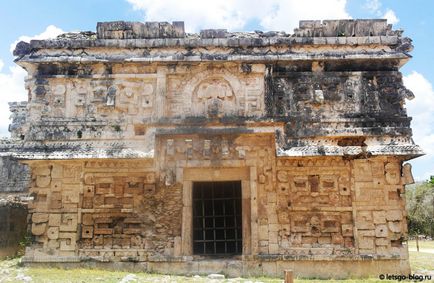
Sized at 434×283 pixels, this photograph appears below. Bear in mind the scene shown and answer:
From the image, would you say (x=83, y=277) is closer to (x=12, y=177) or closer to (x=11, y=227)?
(x=11, y=227)

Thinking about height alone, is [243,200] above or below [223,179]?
below

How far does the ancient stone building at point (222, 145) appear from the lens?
8.96m

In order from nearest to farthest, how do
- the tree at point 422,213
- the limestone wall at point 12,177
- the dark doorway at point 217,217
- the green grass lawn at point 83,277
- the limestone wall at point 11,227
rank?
1. the green grass lawn at point 83,277
2. the dark doorway at point 217,217
3. the limestone wall at point 11,227
4. the limestone wall at point 12,177
5. the tree at point 422,213

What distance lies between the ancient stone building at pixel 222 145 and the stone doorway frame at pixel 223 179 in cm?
3

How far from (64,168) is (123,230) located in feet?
6.06

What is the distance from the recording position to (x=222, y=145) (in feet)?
30.3

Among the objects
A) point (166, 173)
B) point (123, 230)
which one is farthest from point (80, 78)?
point (123, 230)

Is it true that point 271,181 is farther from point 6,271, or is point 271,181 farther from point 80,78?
point 6,271

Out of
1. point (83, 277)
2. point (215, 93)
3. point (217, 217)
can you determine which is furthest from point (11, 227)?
point (215, 93)

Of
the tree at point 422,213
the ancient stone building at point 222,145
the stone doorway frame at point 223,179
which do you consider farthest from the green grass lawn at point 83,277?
the tree at point 422,213

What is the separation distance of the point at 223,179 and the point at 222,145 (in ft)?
2.40

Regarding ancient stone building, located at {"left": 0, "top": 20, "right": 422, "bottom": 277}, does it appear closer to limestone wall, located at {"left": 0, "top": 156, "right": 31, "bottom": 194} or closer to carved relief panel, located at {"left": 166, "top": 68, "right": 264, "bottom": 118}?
carved relief panel, located at {"left": 166, "top": 68, "right": 264, "bottom": 118}

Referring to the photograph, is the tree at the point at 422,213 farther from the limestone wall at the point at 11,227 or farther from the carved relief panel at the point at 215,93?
the limestone wall at the point at 11,227

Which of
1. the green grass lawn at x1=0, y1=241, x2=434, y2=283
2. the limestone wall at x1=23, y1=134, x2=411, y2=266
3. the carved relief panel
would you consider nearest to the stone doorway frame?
the limestone wall at x1=23, y1=134, x2=411, y2=266
